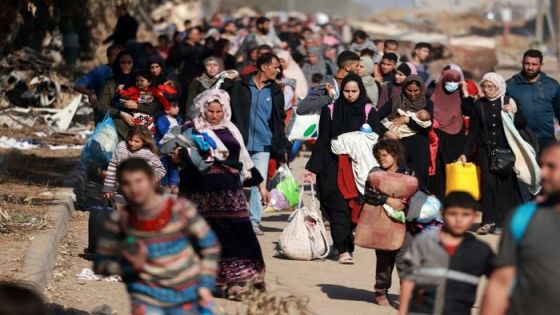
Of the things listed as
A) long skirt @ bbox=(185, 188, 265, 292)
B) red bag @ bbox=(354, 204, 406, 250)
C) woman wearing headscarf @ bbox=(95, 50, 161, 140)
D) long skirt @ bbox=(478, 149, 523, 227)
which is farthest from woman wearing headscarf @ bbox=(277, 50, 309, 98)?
red bag @ bbox=(354, 204, 406, 250)

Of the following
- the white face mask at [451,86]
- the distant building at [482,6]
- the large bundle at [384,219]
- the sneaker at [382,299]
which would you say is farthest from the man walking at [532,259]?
the distant building at [482,6]

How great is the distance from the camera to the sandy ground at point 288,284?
33.5 ft

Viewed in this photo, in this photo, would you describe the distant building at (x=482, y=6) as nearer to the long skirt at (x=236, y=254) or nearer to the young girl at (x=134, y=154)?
the young girl at (x=134, y=154)

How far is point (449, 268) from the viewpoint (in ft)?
23.2

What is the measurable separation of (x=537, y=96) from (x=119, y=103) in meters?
3.91

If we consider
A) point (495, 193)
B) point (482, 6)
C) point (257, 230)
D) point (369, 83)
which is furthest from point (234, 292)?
point (482, 6)

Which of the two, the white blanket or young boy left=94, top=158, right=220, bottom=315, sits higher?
the white blanket

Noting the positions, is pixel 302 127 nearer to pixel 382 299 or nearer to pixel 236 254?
pixel 236 254

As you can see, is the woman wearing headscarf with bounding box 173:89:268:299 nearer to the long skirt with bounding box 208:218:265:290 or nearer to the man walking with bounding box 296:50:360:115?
the long skirt with bounding box 208:218:265:290

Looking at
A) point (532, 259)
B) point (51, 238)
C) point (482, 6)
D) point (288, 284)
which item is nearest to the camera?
point (532, 259)

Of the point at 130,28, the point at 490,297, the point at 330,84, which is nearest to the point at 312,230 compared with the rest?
the point at 330,84

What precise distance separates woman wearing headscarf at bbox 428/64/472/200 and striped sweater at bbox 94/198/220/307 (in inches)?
307

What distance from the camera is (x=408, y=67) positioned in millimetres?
16375

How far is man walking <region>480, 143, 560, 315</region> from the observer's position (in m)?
6.08
